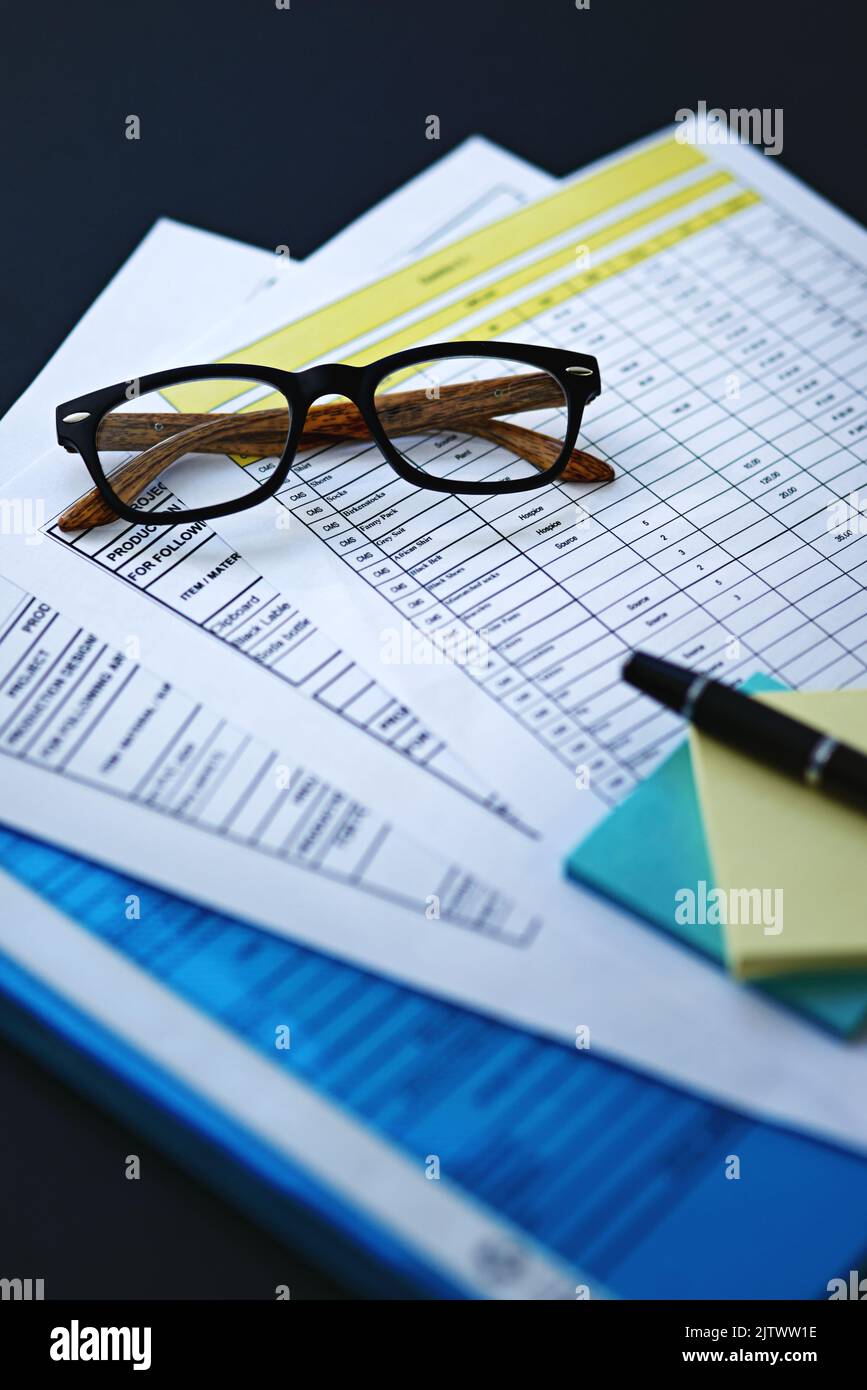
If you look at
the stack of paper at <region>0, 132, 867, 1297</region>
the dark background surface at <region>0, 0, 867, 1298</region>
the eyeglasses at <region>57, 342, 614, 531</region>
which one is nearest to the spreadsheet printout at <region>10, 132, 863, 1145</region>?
the stack of paper at <region>0, 132, 867, 1297</region>

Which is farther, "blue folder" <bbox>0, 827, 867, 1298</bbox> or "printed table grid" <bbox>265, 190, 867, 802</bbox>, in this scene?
"printed table grid" <bbox>265, 190, 867, 802</bbox>

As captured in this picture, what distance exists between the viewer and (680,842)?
61 cm

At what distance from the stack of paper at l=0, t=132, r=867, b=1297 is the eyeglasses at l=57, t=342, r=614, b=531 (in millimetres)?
19

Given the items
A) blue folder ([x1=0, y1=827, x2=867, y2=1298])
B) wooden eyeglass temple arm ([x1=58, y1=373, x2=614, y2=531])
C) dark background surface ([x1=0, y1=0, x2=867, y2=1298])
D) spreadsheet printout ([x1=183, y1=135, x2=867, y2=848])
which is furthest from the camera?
dark background surface ([x1=0, y1=0, x2=867, y2=1298])

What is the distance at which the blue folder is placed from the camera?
516mm

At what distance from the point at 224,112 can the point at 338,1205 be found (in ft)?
3.01

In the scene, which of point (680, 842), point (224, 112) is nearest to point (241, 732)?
point (680, 842)

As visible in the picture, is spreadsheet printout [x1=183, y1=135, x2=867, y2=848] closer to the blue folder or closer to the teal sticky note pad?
the teal sticky note pad

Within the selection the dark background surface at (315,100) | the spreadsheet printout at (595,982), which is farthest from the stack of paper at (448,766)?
the dark background surface at (315,100)

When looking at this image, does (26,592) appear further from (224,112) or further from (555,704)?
(224,112)

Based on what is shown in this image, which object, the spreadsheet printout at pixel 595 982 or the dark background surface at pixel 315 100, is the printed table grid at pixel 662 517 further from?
the dark background surface at pixel 315 100

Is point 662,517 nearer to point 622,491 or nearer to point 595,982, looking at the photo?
point 622,491

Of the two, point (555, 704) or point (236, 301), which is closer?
point (555, 704)

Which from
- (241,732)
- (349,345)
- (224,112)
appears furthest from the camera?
(224,112)
